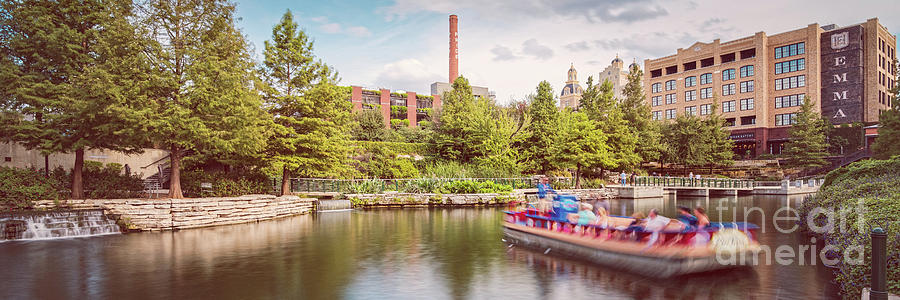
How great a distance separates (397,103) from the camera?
276ft

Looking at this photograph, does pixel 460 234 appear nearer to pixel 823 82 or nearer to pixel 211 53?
pixel 211 53

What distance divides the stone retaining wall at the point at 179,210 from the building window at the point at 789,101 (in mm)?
73021

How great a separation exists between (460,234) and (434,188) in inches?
505

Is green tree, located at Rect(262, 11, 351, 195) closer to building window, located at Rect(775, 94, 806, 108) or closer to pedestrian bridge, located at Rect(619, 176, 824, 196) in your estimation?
pedestrian bridge, located at Rect(619, 176, 824, 196)

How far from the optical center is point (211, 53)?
2162 cm

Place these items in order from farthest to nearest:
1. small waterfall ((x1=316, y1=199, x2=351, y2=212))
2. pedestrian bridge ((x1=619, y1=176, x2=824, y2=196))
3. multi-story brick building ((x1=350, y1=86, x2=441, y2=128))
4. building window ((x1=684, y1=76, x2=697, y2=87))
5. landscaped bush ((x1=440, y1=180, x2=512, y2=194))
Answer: building window ((x1=684, y1=76, x2=697, y2=87)), multi-story brick building ((x1=350, y1=86, x2=441, y2=128)), pedestrian bridge ((x1=619, y1=176, x2=824, y2=196)), landscaped bush ((x1=440, y1=180, x2=512, y2=194)), small waterfall ((x1=316, y1=199, x2=351, y2=212))

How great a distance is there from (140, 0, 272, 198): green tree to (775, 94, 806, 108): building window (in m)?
73.4

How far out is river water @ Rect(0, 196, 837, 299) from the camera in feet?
35.0

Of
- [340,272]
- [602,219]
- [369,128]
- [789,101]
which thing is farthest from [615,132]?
[789,101]

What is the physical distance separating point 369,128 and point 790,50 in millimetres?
60329

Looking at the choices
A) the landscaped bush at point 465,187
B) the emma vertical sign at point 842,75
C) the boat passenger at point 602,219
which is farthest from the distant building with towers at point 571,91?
the boat passenger at point 602,219

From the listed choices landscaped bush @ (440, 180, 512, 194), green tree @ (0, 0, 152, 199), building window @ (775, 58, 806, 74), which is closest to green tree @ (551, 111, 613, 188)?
landscaped bush @ (440, 180, 512, 194)

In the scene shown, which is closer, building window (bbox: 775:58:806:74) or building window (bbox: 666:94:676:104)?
building window (bbox: 775:58:806:74)

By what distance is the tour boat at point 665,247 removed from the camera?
37.5ft
